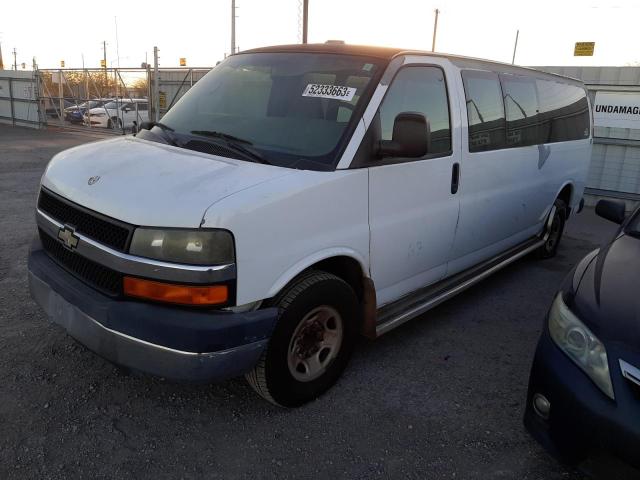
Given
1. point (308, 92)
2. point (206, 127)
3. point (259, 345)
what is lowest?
point (259, 345)

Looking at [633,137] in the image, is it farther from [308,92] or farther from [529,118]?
[308,92]

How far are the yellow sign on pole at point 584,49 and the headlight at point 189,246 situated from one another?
11833 mm

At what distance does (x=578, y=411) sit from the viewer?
211cm

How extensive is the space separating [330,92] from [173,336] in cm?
172

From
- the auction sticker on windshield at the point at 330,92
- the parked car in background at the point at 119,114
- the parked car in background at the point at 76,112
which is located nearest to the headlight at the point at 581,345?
the auction sticker on windshield at the point at 330,92

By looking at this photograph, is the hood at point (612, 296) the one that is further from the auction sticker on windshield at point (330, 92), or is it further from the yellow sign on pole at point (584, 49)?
the yellow sign on pole at point (584, 49)

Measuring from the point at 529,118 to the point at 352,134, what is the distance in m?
2.65

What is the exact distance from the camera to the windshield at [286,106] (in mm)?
2941

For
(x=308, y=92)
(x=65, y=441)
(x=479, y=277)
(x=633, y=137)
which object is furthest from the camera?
(x=633, y=137)

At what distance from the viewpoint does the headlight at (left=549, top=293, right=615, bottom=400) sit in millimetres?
2104

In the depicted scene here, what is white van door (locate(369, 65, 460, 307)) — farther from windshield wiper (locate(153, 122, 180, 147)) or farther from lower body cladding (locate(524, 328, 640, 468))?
windshield wiper (locate(153, 122, 180, 147))

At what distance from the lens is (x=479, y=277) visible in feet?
14.4

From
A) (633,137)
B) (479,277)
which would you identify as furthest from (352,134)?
(633,137)

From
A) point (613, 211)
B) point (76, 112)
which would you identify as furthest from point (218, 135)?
point (76, 112)
